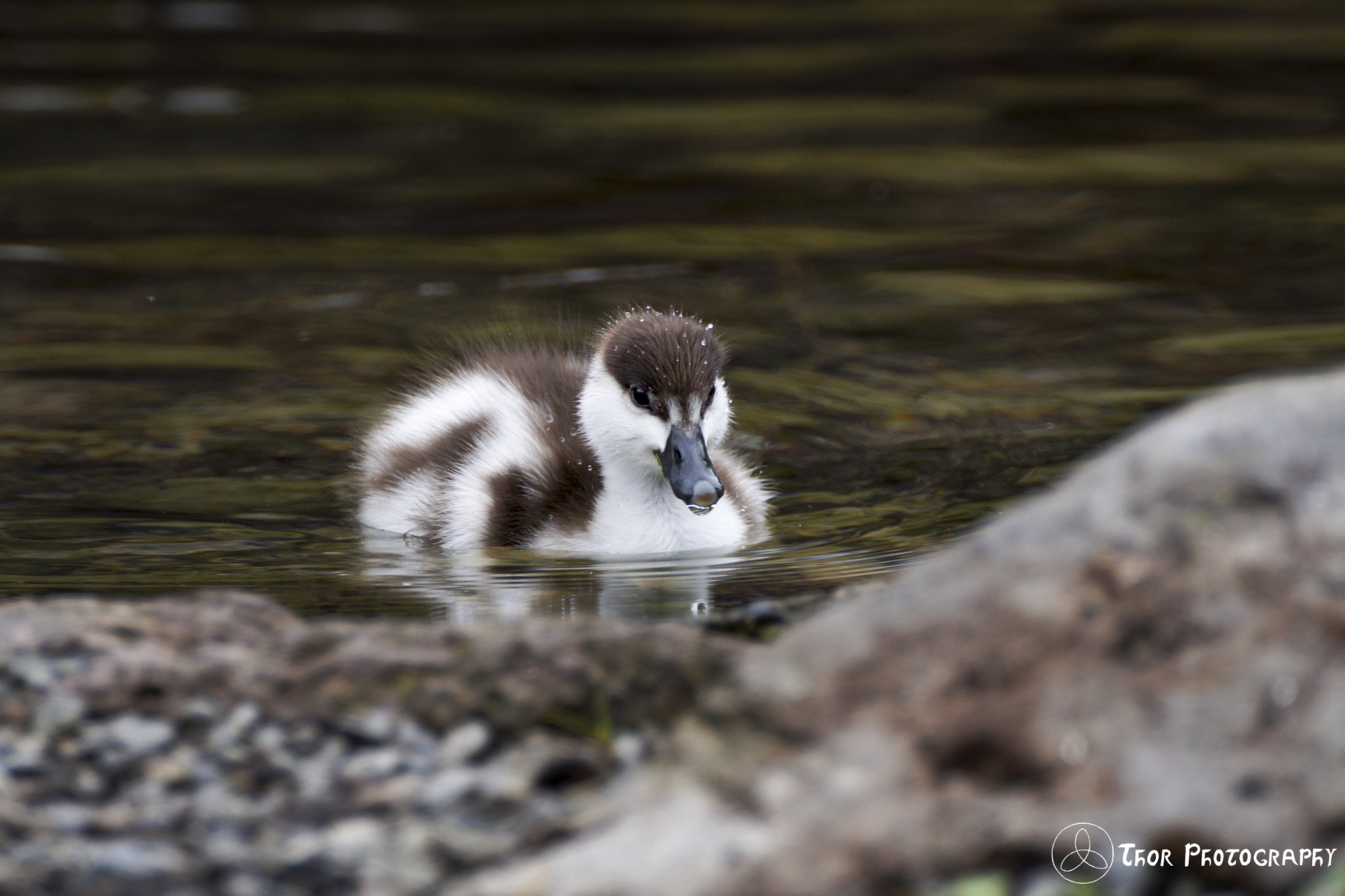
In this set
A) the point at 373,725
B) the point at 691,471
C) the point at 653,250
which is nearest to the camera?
the point at 373,725

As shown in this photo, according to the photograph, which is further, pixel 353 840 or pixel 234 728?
pixel 234 728

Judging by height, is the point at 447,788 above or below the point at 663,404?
below

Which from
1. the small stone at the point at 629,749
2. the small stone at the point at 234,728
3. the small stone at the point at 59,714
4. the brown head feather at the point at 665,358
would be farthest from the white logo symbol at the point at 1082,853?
the brown head feather at the point at 665,358

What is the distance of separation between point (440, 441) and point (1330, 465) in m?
3.08

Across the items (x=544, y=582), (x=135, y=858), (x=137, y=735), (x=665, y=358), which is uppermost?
(x=665, y=358)

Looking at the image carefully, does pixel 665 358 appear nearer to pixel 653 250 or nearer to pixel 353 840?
pixel 353 840

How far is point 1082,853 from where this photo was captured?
7.09 feet

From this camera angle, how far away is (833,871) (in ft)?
7.07

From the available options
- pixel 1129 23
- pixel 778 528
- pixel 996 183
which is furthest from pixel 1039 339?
pixel 1129 23

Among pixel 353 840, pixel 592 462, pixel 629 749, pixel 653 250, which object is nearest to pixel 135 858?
pixel 353 840

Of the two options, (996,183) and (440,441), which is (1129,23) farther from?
(440,441)

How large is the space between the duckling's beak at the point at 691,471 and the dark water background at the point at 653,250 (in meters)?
0.19

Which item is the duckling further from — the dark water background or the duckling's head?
the dark water background

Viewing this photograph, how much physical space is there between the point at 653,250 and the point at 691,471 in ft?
11.4
